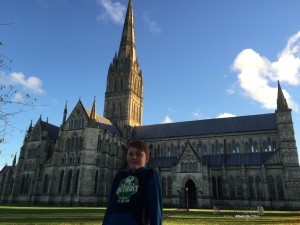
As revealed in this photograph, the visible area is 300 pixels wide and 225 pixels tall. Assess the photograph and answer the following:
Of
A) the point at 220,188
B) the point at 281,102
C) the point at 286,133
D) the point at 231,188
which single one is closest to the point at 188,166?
the point at 220,188

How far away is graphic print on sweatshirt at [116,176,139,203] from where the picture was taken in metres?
4.01

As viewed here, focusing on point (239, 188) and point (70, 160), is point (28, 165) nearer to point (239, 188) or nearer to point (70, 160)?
point (70, 160)

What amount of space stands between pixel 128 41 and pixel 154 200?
260 ft

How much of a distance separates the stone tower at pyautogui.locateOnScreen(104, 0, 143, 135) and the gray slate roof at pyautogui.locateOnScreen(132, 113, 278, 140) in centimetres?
453

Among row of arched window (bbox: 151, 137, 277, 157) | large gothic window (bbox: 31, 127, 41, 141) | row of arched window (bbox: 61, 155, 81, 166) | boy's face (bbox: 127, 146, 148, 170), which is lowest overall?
boy's face (bbox: 127, 146, 148, 170)

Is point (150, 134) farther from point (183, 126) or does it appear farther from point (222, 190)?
point (222, 190)

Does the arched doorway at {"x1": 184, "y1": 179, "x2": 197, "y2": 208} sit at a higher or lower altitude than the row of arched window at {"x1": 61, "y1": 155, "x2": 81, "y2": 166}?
lower

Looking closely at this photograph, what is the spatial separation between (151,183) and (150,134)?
6459 cm

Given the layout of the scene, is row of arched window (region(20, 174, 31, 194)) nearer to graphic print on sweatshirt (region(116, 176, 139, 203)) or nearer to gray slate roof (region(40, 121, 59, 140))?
gray slate roof (region(40, 121, 59, 140))

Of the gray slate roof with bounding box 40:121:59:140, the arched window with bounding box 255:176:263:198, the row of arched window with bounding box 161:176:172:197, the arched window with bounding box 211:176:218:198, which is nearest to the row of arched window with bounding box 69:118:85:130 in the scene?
the gray slate roof with bounding box 40:121:59:140

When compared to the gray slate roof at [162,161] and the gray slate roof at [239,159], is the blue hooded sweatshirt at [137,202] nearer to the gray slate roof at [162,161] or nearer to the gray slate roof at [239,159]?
the gray slate roof at [239,159]

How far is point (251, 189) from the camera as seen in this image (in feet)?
162

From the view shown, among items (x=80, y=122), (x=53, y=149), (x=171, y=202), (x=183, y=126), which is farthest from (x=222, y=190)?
(x=53, y=149)

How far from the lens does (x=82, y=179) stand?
51188mm
